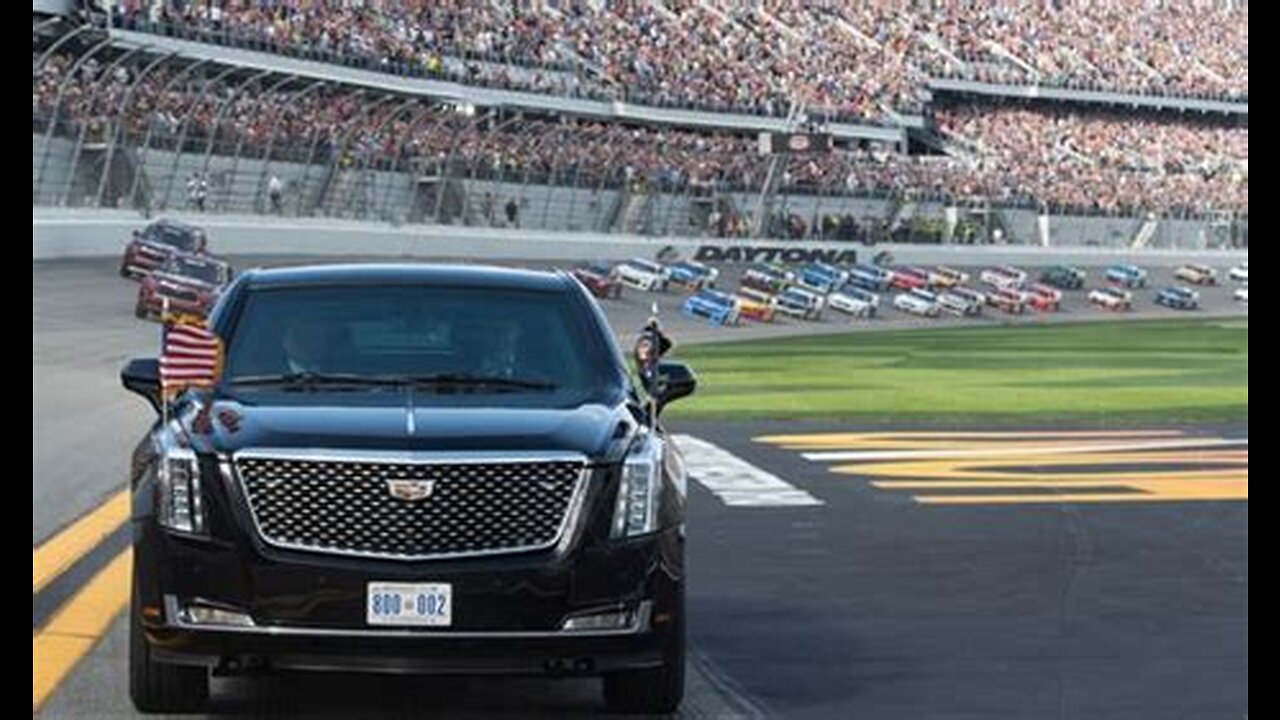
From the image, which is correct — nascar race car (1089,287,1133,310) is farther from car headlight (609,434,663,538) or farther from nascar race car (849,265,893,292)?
car headlight (609,434,663,538)

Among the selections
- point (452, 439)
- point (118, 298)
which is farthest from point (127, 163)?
point (452, 439)

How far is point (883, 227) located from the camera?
193 feet

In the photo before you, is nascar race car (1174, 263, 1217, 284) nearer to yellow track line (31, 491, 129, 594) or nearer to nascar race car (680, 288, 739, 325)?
nascar race car (680, 288, 739, 325)

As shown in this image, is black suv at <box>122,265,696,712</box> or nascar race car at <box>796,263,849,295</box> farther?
nascar race car at <box>796,263,849,295</box>

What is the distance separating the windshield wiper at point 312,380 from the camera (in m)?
8.08

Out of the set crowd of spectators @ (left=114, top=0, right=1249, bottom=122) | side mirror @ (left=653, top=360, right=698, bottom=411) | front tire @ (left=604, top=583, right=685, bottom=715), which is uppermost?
crowd of spectators @ (left=114, top=0, right=1249, bottom=122)

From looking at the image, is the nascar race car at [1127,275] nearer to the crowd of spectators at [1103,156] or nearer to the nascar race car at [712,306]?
the crowd of spectators at [1103,156]

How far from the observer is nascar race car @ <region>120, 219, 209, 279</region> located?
114 ft

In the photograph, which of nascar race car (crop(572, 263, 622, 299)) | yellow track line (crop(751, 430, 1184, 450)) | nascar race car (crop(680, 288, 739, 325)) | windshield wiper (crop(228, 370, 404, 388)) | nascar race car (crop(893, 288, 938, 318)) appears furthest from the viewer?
nascar race car (crop(893, 288, 938, 318))

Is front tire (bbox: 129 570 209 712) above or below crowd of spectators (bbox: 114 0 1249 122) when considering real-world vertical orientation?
below

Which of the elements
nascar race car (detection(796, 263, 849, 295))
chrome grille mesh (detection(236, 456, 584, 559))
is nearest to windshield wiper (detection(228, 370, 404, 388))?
chrome grille mesh (detection(236, 456, 584, 559))

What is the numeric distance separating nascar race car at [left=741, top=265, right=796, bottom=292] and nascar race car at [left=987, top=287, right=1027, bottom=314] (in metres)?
10.5

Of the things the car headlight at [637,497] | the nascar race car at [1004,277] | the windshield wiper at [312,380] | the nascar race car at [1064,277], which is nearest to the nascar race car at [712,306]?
the nascar race car at [1004,277]

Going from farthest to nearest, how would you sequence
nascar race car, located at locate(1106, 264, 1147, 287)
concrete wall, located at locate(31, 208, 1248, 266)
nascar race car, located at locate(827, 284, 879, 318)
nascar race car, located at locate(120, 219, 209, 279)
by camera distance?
nascar race car, located at locate(1106, 264, 1147, 287) < nascar race car, located at locate(827, 284, 879, 318) < concrete wall, located at locate(31, 208, 1248, 266) < nascar race car, located at locate(120, 219, 209, 279)
